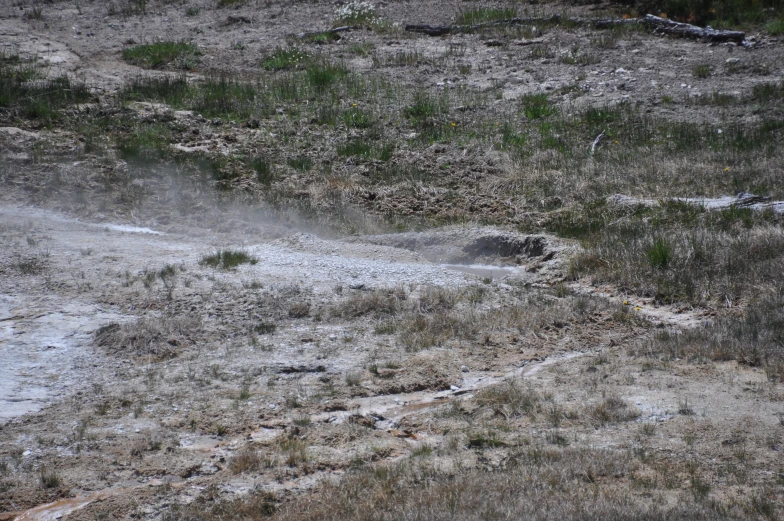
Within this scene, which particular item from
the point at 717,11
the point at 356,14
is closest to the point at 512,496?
the point at 356,14

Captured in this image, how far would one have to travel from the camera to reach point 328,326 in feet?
25.9

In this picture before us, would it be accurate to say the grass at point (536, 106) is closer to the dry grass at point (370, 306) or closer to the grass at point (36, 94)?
the dry grass at point (370, 306)

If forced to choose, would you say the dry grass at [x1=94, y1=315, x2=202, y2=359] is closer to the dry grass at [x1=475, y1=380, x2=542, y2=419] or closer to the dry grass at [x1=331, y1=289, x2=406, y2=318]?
the dry grass at [x1=331, y1=289, x2=406, y2=318]

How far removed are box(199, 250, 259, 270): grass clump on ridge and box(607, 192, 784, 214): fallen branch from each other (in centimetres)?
539

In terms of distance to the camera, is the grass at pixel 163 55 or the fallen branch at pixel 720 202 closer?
the fallen branch at pixel 720 202

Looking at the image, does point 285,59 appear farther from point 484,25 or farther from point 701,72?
point 701,72

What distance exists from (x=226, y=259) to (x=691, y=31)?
47.1 ft

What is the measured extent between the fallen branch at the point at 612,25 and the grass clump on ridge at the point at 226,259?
12318mm

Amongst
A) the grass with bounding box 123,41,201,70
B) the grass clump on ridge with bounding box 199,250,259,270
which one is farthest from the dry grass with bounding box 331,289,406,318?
the grass with bounding box 123,41,201,70

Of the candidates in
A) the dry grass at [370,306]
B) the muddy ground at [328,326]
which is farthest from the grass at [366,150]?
the dry grass at [370,306]

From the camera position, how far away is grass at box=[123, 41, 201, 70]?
17.4m

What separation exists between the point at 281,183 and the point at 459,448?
25.2ft

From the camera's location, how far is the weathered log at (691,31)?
18145 mm

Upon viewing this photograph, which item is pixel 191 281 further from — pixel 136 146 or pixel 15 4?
pixel 15 4
